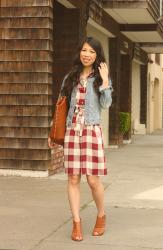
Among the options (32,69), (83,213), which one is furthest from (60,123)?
(32,69)

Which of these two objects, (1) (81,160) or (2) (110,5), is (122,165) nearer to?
(2) (110,5)

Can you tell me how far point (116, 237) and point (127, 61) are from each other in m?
14.0

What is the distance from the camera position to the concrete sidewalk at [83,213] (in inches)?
219

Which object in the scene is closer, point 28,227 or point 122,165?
point 28,227

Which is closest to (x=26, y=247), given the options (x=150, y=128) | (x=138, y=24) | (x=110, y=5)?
(x=110, y=5)

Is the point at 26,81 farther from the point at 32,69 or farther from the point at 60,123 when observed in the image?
the point at 60,123

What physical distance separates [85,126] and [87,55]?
25.7 inches

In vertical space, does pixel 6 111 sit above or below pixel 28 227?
above

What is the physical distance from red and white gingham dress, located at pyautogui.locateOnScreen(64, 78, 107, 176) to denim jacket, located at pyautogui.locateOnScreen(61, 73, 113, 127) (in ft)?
0.13

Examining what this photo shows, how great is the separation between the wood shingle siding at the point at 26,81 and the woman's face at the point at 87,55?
13.5ft

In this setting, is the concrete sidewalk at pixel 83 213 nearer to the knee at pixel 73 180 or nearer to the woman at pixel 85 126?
the woman at pixel 85 126

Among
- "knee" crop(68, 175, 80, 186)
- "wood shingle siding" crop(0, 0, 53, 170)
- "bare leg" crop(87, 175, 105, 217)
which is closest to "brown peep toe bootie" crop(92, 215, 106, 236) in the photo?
"bare leg" crop(87, 175, 105, 217)

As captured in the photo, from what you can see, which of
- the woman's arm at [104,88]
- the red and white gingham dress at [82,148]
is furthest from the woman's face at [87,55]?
the red and white gingham dress at [82,148]

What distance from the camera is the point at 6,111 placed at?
10.1 m
